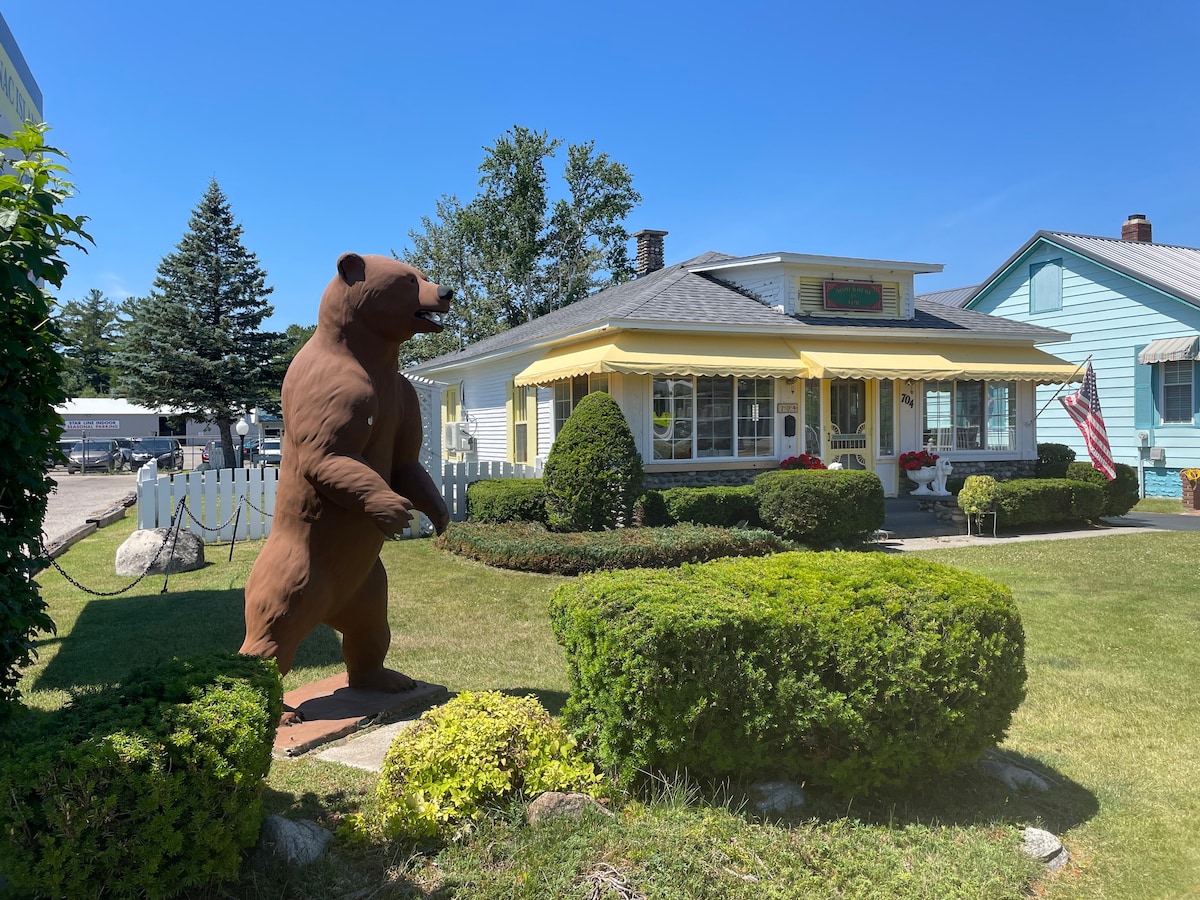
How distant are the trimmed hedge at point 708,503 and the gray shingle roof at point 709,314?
311 cm

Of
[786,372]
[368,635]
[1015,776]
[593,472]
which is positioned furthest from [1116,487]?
[368,635]

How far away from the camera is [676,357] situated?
1336 cm

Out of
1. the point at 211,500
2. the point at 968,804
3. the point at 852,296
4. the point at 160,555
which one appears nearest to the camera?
the point at 968,804

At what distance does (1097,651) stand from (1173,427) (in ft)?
52.0

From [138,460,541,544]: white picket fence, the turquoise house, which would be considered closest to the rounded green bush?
[138,460,541,544]: white picket fence

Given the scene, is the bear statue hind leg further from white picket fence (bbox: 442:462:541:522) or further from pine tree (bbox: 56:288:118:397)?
pine tree (bbox: 56:288:118:397)

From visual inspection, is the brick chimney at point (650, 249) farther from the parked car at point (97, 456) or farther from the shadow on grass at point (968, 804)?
the parked car at point (97, 456)

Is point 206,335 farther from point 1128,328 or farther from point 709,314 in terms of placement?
point 1128,328

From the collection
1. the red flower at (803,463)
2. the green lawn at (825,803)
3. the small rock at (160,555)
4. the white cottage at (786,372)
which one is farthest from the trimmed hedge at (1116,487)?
the small rock at (160,555)

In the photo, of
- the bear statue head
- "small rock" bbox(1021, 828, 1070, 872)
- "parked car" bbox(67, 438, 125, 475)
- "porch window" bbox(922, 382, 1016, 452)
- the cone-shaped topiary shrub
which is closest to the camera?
"small rock" bbox(1021, 828, 1070, 872)

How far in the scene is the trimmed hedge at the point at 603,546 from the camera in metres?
10.3

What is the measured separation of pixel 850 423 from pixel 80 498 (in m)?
21.1

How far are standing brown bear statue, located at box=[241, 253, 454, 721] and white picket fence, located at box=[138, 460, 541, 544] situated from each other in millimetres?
8297

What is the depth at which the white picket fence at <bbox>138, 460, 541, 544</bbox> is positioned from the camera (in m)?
12.2
